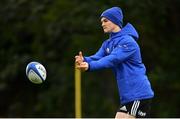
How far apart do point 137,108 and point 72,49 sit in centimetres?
1010

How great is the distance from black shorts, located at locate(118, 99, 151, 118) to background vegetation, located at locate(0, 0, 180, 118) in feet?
25.7

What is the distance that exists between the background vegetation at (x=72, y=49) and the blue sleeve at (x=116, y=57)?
7770 mm

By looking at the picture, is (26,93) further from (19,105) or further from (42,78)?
(42,78)

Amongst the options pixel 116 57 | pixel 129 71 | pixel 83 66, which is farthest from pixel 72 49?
pixel 83 66

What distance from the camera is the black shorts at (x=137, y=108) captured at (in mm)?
6559

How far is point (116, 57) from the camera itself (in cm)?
644

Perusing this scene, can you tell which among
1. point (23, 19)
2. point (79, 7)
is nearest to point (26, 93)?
point (23, 19)

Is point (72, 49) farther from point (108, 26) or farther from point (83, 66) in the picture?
point (83, 66)

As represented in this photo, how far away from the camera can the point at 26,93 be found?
62.4 ft

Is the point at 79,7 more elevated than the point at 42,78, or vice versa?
the point at 79,7

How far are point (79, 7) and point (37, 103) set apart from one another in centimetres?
399

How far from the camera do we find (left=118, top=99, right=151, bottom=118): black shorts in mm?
6559

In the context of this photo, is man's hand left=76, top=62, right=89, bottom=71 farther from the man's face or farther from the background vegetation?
the background vegetation

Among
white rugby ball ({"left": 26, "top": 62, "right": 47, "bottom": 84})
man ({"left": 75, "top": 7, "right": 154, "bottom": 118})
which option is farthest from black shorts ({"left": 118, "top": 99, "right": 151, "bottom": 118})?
white rugby ball ({"left": 26, "top": 62, "right": 47, "bottom": 84})
